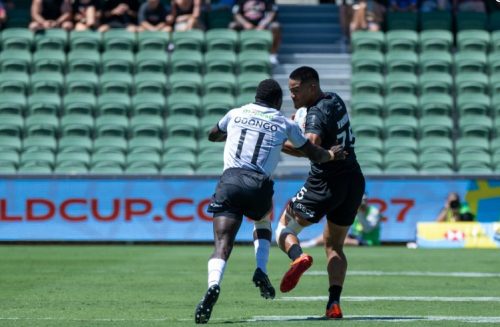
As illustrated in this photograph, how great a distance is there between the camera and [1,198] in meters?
21.5

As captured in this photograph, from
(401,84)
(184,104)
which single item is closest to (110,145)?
(184,104)

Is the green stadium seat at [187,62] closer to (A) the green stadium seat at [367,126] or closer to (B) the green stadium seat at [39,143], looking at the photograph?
(B) the green stadium seat at [39,143]

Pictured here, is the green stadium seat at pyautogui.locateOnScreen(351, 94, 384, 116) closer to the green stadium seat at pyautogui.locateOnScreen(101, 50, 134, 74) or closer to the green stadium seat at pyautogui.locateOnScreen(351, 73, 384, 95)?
the green stadium seat at pyautogui.locateOnScreen(351, 73, 384, 95)

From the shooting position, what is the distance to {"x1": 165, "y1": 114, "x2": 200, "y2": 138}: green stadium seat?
2319cm

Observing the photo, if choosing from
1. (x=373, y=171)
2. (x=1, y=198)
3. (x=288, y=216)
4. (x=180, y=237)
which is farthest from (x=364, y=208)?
(x=288, y=216)

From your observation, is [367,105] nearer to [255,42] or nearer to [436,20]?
[255,42]

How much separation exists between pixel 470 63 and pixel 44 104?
873cm

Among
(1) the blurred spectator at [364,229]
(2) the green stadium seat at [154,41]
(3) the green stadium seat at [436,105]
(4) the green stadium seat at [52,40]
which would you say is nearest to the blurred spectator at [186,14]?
(2) the green stadium seat at [154,41]

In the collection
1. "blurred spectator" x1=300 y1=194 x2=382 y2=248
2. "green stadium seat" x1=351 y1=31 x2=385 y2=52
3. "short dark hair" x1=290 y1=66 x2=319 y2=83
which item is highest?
"short dark hair" x1=290 y1=66 x2=319 y2=83

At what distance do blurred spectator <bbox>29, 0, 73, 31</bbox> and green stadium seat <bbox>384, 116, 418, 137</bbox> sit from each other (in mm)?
7346

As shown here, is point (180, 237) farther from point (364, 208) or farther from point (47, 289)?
point (47, 289)

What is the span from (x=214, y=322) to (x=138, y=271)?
597cm

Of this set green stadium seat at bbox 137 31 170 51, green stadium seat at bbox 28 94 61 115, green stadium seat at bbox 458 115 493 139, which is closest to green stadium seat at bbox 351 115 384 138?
green stadium seat at bbox 458 115 493 139

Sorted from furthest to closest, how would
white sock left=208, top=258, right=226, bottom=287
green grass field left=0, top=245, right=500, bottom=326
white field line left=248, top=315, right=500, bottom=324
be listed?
green grass field left=0, top=245, right=500, bottom=326
white field line left=248, top=315, right=500, bottom=324
white sock left=208, top=258, right=226, bottom=287
